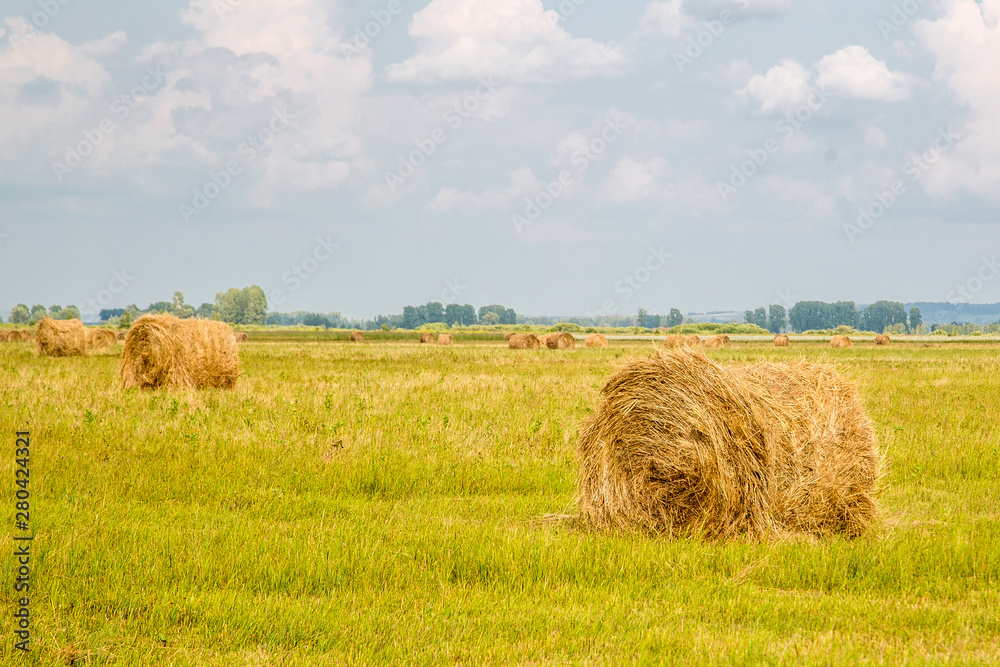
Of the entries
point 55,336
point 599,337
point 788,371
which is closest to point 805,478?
point 788,371

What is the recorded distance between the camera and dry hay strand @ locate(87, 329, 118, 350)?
136 feet

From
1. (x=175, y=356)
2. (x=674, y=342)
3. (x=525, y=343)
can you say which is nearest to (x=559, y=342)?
(x=525, y=343)

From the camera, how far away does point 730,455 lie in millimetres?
8883

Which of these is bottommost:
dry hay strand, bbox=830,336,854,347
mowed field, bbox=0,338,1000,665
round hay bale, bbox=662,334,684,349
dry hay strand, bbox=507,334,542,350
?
mowed field, bbox=0,338,1000,665

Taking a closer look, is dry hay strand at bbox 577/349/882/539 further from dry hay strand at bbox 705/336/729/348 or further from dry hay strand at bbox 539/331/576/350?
dry hay strand at bbox 705/336/729/348

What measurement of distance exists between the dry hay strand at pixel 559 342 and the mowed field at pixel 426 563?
138 feet

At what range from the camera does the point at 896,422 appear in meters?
17.1

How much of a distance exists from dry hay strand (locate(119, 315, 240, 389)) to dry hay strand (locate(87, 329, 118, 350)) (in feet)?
71.0

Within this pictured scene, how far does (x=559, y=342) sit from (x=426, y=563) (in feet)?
163

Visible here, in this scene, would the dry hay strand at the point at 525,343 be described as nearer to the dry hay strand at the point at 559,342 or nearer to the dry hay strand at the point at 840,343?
the dry hay strand at the point at 559,342

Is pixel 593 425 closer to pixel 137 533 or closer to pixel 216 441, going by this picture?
pixel 137 533

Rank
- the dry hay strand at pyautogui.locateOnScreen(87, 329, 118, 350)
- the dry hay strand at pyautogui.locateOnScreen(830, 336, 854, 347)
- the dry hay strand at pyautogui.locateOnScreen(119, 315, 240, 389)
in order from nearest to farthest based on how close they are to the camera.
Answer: the dry hay strand at pyautogui.locateOnScreen(119, 315, 240, 389) < the dry hay strand at pyautogui.locateOnScreen(87, 329, 118, 350) < the dry hay strand at pyautogui.locateOnScreen(830, 336, 854, 347)

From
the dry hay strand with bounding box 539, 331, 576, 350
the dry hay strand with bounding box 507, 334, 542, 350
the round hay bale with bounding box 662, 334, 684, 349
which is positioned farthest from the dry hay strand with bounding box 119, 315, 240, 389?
the dry hay strand with bounding box 539, 331, 576, 350

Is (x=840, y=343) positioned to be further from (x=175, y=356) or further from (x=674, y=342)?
(x=674, y=342)
